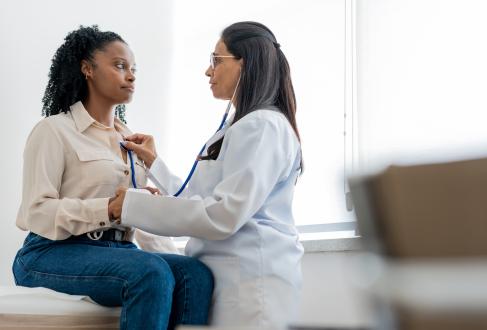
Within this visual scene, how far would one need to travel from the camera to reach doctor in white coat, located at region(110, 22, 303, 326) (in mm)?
1811

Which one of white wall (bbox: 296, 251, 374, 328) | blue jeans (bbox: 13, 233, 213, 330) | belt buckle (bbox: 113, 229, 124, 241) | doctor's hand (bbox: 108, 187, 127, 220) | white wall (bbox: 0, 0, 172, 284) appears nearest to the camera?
blue jeans (bbox: 13, 233, 213, 330)

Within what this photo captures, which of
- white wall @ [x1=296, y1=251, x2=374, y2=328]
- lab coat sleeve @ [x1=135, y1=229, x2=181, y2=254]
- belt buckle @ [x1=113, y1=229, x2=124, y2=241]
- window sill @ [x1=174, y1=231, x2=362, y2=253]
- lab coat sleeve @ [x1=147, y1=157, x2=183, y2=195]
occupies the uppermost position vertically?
lab coat sleeve @ [x1=147, y1=157, x2=183, y2=195]

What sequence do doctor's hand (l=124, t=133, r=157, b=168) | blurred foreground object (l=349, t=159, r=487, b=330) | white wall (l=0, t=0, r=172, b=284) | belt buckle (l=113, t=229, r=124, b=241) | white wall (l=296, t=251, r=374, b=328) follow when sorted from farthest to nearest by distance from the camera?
white wall (l=0, t=0, r=172, b=284) → white wall (l=296, t=251, r=374, b=328) → doctor's hand (l=124, t=133, r=157, b=168) → belt buckle (l=113, t=229, r=124, b=241) → blurred foreground object (l=349, t=159, r=487, b=330)

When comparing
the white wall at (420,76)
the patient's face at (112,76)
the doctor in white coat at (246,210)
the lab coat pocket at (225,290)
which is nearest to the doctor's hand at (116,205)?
the doctor in white coat at (246,210)

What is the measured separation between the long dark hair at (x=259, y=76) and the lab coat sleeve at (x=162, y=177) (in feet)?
1.24

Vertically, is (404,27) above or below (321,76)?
above

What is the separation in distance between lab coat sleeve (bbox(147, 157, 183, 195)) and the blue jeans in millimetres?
368

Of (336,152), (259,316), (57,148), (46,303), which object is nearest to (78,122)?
(57,148)

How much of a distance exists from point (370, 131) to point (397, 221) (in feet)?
7.50

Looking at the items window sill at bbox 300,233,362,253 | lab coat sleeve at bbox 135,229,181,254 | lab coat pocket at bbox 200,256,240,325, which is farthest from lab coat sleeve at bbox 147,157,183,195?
window sill at bbox 300,233,362,253

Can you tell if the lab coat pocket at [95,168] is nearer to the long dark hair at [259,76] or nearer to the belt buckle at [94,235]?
the belt buckle at [94,235]

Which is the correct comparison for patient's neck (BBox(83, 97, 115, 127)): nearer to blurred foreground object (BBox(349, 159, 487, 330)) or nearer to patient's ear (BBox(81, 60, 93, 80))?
patient's ear (BBox(81, 60, 93, 80))

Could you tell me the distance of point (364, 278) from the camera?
55 cm

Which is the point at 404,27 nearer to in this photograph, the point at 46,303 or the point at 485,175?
the point at 46,303
